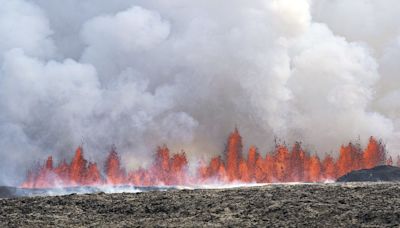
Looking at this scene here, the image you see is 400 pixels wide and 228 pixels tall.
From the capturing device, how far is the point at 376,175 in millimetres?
105688

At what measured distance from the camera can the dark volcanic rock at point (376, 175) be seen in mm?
103750

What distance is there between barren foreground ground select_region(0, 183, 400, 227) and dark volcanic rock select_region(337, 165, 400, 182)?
63670 millimetres

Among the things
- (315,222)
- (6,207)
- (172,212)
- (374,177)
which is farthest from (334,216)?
(374,177)

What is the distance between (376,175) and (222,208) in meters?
75.6

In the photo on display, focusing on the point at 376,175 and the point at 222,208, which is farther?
the point at 376,175

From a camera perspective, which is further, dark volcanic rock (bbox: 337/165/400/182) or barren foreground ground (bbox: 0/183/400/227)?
dark volcanic rock (bbox: 337/165/400/182)

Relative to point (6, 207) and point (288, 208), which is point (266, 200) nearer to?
point (288, 208)

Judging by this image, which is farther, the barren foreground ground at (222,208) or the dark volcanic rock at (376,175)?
the dark volcanic rock at (376,175)

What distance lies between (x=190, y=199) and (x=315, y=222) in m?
12.1

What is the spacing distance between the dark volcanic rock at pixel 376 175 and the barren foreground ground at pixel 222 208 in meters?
63.7

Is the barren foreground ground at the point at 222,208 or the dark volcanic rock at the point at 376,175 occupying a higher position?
the dark volcanic rock at the point at 376,175

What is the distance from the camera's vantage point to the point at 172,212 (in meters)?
38.8

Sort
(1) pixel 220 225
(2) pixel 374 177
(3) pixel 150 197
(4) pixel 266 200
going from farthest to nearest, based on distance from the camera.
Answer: (2) pixel 374 177, (3) pixel 150 197, (4) pixel 266 200, (1) pixel 220 225

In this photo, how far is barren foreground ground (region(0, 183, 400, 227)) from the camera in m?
34.5
